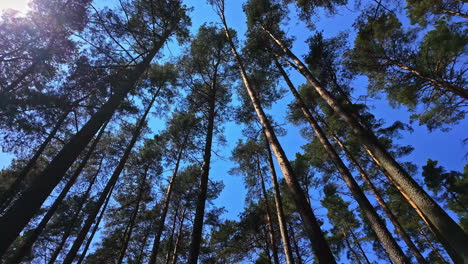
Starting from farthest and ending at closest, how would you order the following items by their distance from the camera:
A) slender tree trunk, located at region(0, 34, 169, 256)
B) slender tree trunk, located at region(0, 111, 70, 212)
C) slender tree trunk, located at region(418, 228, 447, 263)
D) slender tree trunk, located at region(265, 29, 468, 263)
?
1. slender tree trunk, located at region(418, 228, 447, 263)
2. slender tree trunk, located at region(0, 111, 70, 212)
3. slender tree trunk, located at region(265, 29, 468, 263)
4. slender tree trunk, located at region(0, 34, 169, 256)

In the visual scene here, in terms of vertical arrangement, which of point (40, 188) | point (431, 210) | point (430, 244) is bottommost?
point (431, 210)

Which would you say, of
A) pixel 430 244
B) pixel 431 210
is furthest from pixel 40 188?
pixel 430 244

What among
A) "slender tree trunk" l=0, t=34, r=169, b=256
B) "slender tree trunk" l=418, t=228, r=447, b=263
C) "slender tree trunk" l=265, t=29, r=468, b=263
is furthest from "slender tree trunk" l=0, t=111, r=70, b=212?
"slender tree trunk" l=418, t=228, r=447, b=263

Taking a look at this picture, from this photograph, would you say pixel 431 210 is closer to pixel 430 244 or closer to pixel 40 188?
pixel 40 188

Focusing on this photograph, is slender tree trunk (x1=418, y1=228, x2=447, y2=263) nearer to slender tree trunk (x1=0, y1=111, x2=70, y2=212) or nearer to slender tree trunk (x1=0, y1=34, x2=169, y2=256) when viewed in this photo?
slender tree trunk (x1=0, y1=34, x2=169, y2=256)

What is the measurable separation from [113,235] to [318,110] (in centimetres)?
1415

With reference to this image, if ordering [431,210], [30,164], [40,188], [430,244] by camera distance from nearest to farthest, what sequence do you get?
[40,188] < [431,210] < [30,164] < [430,244]

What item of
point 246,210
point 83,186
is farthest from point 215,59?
point 83,186

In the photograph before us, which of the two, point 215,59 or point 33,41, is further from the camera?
point 215,59

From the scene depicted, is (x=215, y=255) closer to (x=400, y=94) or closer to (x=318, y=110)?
(x=318, y=110)

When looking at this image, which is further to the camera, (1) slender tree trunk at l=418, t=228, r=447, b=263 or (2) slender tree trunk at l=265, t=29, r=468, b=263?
(1) slender tree trunk at l=418, t=228, r=447, b=263

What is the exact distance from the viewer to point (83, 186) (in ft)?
42.4

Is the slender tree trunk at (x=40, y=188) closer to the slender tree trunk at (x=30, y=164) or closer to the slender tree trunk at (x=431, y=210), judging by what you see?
the slender tree trunk at (x=30, y=164)

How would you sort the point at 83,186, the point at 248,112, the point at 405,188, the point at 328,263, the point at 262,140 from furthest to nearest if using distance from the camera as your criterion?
the point at 262,140, the point at 83,186, the point at 248,112, the point at 405,188, the point at 328,263
